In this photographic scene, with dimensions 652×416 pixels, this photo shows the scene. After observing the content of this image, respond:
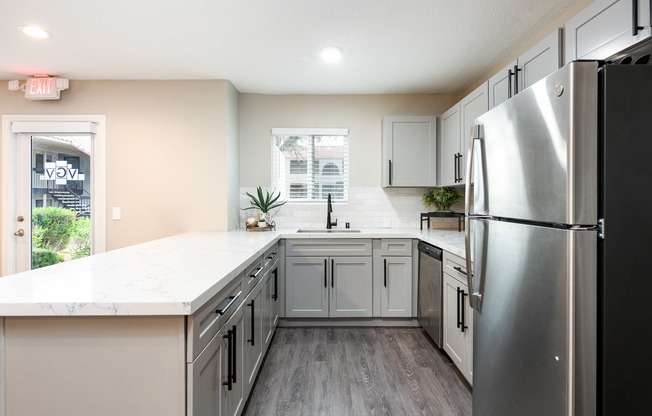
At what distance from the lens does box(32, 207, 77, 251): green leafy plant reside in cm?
336

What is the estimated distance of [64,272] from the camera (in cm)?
145

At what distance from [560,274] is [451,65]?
2.46 metres

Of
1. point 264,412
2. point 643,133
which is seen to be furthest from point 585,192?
point 264,412

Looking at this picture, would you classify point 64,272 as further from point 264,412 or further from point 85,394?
point 264,412

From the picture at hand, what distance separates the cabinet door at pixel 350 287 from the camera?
3.19 metres

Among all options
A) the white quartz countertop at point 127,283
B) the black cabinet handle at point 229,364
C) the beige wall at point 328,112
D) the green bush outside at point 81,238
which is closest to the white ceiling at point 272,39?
the beige wall at point 328,112

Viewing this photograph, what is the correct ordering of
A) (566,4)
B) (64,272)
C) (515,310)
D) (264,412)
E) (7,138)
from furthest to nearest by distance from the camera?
(7,138) → (566,4) → (264,412) → (64,272) → (515,310)

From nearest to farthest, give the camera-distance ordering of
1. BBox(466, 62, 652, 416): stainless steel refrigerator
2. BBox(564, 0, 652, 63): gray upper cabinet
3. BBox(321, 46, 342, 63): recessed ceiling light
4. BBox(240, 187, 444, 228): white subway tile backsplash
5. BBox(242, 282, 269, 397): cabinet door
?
BBox(466, 62, 652, 416): stainless steel refrigerator → BBox(564, 0, 652, 63): gray upper cabinet → BBox(242, 282, 269, 397): cabinet door → BBox(321, 46, 342, 63): recessed ceiling light → BBox(240, 187, 444, 228): white subway tile backsplash

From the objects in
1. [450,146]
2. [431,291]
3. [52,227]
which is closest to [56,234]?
[52,227]

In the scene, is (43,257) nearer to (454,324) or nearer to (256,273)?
(256,273)

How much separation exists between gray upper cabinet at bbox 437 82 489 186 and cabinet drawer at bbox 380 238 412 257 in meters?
0.74

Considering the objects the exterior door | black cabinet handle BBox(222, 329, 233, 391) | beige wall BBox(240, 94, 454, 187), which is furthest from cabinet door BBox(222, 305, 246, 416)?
the exterior door

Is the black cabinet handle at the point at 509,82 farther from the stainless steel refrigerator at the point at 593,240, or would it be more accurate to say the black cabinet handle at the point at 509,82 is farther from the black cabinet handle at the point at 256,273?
the black cabinet handle at the point at 256,273

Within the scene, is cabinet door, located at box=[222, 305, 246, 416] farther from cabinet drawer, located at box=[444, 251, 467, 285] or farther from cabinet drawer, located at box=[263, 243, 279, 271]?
cabinet drawer, located at box=[444, 251, 467, 285]
